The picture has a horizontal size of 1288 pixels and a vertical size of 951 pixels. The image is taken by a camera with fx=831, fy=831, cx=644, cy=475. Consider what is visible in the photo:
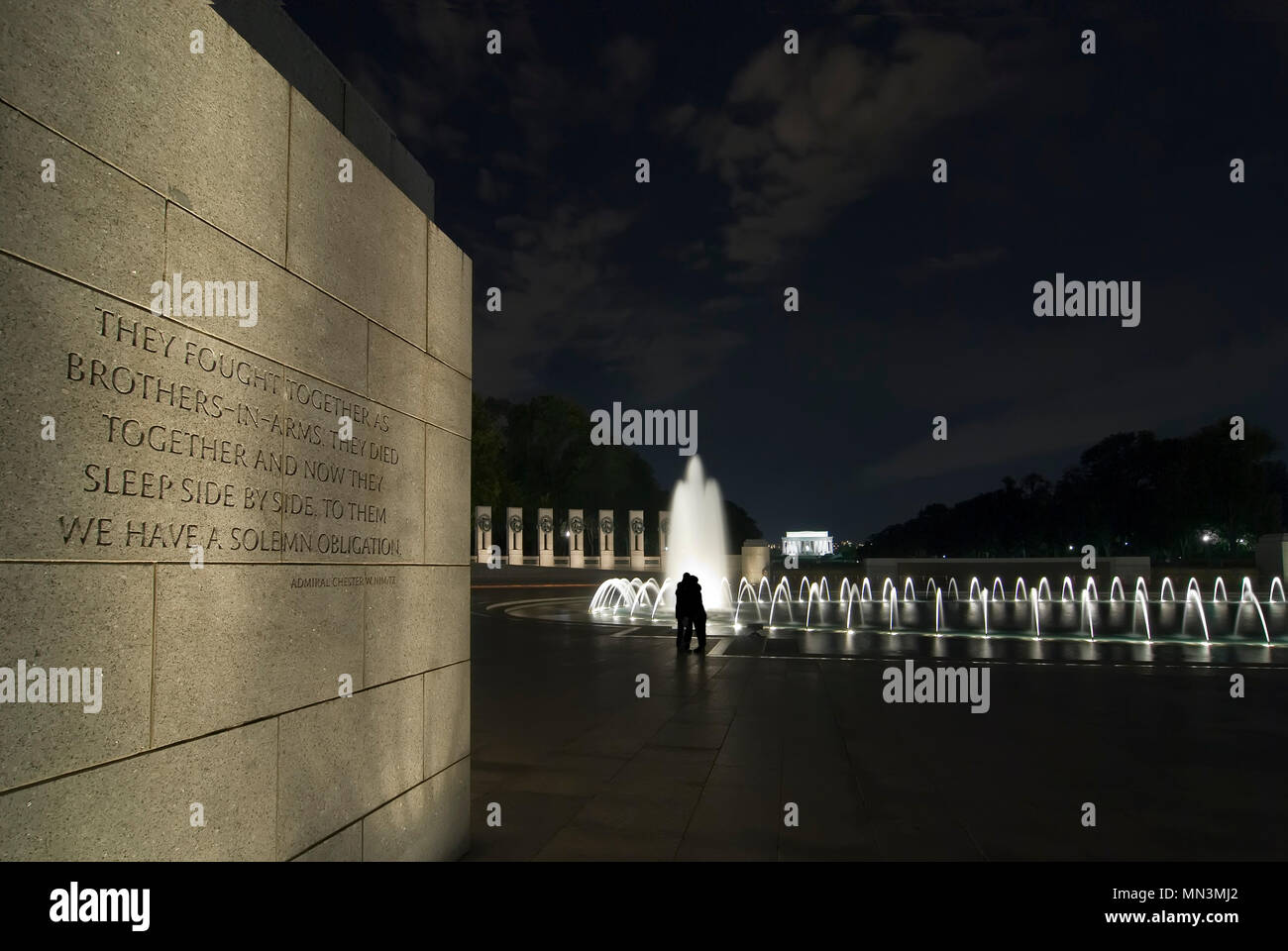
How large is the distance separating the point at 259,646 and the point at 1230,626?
2654cm

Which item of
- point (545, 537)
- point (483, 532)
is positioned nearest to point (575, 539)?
point (545, 537)

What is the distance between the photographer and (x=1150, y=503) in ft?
255

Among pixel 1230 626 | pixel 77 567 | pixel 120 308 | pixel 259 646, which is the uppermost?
pixel 120 308

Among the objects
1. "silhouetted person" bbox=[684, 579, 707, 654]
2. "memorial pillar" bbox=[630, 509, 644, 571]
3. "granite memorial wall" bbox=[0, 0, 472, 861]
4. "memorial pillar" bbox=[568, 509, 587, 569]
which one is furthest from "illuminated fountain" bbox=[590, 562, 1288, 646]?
"memorial pillar" bbox=[568, 509, 587, 569]

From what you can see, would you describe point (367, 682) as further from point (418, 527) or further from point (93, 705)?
point (93, 705)

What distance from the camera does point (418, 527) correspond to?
5578 mm

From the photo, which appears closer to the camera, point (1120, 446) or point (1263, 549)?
point (1263, 549)

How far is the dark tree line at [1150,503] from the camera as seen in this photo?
218ft
